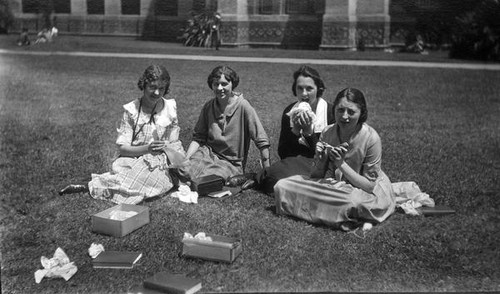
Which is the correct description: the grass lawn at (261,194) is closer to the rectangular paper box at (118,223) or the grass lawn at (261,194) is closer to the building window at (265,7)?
the rectangular paper box at (118,223)

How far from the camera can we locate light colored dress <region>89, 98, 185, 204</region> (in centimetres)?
467

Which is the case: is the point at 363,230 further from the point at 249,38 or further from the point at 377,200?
the point at 249,38

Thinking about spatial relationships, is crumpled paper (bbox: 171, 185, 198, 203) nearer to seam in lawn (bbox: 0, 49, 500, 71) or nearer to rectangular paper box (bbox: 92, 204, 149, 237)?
rectangular paper box (bbox: 92, 204, 149, 237)

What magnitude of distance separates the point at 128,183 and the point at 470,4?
11.7ft

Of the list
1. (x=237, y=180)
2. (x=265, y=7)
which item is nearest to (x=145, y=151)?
(x=237, y=180)

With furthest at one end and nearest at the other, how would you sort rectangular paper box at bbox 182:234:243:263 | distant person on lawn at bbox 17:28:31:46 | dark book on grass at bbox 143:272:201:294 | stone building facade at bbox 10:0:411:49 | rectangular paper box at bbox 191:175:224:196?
distant person on lawn at bbox 17:28:31:46 → stone building facade at bbox 10:0:411:49 → rectangular paper box at bbox 191:175:224:196 → rectangular paper box at bbox 182:234:243:263 → dark book on grass at bbox 143:272:201:294

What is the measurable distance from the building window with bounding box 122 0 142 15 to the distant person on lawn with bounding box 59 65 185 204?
0.65 meters

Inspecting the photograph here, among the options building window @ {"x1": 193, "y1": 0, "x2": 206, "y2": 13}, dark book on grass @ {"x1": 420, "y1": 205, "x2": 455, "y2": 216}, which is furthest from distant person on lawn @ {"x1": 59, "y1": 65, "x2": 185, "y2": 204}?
dark book on grass @ {"x1": 420, "y1": 205, "x2": 455, "y2": 216}

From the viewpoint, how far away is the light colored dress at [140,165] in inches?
184

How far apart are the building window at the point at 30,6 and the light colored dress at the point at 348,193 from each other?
2481 mm

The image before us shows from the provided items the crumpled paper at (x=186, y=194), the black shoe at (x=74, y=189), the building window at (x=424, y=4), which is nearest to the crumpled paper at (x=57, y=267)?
the crumpled paper at (x=186, y=194)

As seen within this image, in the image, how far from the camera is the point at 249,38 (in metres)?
6.31

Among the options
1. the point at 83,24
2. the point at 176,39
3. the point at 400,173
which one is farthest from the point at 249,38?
the point at 400,173

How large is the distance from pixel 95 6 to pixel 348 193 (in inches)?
117
